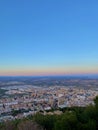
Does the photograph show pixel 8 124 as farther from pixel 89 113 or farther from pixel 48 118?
pixel 89 113

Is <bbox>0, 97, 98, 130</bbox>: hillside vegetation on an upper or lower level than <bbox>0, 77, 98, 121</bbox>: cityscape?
upper

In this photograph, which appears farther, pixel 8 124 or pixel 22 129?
pixel 8 124

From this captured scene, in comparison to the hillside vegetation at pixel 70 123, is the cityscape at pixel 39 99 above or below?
below

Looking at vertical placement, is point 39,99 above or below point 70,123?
below

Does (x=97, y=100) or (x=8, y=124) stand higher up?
(x=97, y=100)

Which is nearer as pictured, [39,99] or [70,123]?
[70,123]

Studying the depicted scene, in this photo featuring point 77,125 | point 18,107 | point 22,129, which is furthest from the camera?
point 18,107

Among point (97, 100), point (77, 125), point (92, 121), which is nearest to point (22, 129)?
point (77, 125)

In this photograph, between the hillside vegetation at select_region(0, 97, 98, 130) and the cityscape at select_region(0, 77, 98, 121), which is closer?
the hillside vegetation at select_region(0, 97, 98, 130)

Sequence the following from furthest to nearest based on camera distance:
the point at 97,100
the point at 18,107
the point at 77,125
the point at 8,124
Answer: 1. the point at 18,107
2. the point at 97,100
3. the point at 8,124
4. the point at 77,125

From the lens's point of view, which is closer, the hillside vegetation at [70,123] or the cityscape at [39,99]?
the hillside vegetation at [70,123]
